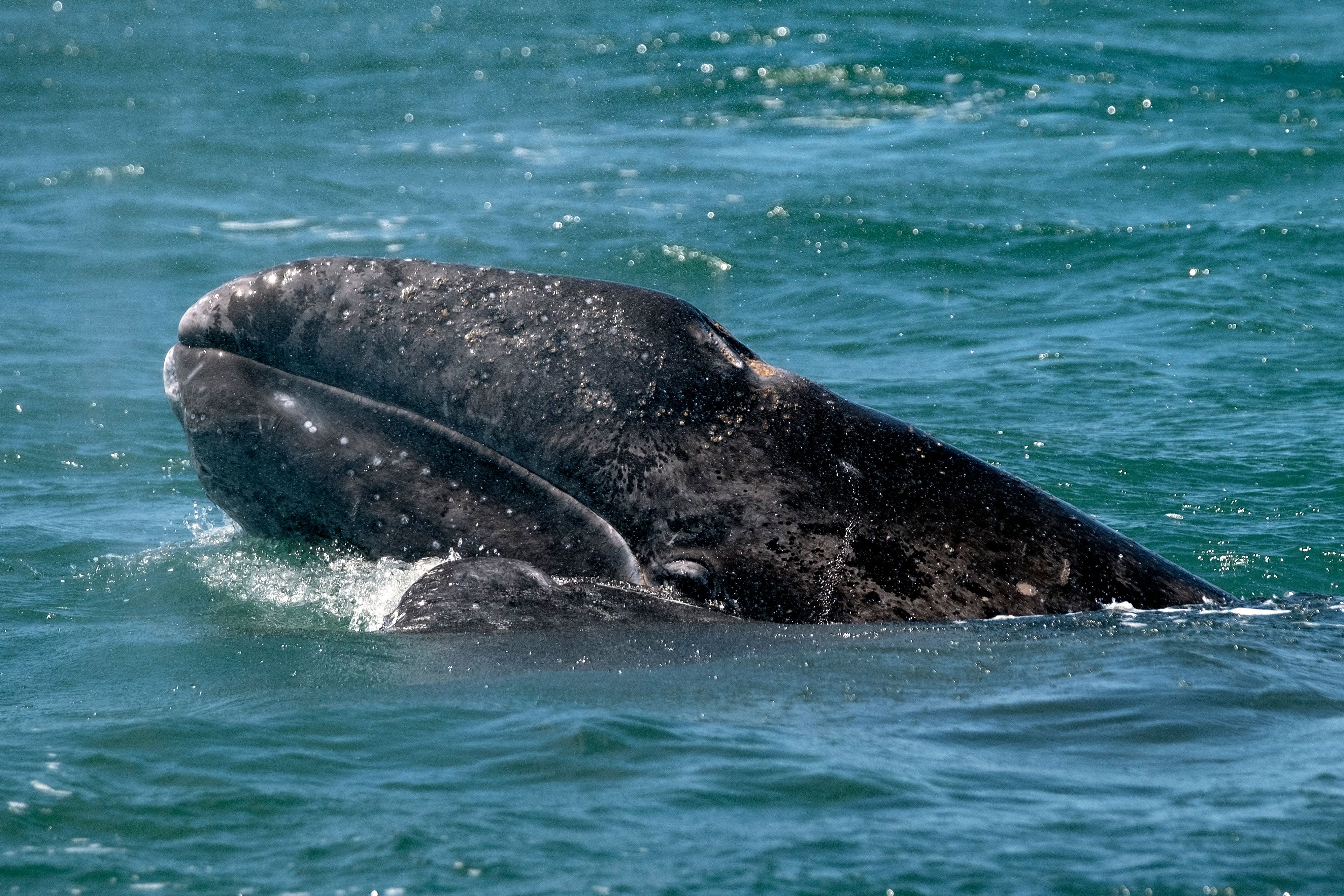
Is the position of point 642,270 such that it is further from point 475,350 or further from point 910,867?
point 910,867

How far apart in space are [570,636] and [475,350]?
1.26 m

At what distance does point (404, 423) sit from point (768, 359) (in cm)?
828

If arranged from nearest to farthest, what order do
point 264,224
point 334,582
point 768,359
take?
point 334,582 → point 768,359 → point 264,224

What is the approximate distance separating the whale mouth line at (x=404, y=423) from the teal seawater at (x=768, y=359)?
58 cm

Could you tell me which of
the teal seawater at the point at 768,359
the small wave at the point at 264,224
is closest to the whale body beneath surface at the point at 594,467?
the teal seawater at the point at 768,359

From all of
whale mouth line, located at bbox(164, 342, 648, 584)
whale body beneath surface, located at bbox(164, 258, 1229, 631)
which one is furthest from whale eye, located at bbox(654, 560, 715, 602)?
whale mouth line, located at bbox(164, 342, 648, 584)

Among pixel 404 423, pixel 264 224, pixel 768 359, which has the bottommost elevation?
pixel 768 359

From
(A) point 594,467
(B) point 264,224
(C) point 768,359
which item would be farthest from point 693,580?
(B) point 264,224

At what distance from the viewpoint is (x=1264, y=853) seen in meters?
3.87

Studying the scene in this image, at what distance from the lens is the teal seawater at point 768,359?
13.5ft

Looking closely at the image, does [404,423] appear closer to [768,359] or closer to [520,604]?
[520,604]

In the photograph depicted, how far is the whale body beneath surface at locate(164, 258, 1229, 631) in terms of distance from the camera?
239 inches

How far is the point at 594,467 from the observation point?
6.25 metres

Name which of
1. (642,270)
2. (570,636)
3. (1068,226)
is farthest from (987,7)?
(570,636)
